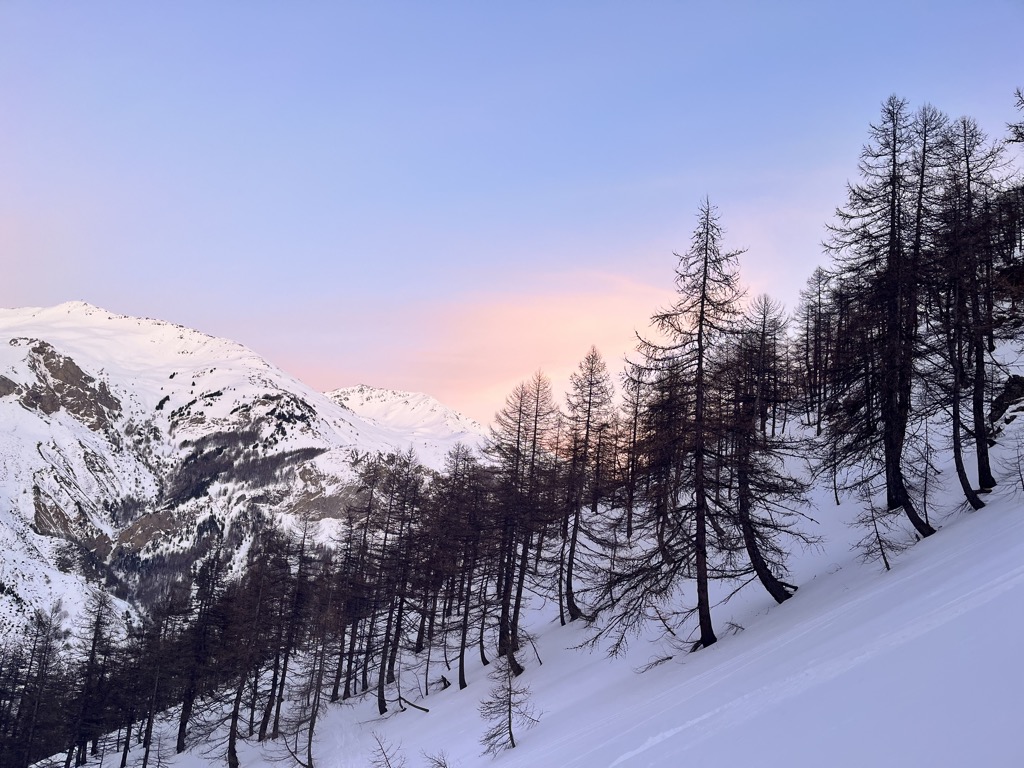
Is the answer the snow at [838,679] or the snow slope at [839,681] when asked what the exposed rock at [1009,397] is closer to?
the snow at [838,679]

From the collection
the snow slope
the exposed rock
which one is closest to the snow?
the snow slope

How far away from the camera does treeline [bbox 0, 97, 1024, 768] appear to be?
16312 mm

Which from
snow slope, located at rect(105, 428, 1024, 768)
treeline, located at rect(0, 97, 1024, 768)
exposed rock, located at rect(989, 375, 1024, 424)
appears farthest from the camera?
exposed rock, located at rect(989, 375, 1024, 424)

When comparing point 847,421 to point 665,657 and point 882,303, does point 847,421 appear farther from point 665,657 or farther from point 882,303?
point 665,657

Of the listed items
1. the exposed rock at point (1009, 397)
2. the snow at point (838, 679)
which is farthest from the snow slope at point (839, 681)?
the exposed rock at point (1009, 397)

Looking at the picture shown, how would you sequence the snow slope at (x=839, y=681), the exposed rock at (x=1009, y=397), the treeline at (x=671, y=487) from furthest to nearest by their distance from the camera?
the exposed rock at (x=1009, y=397), the treeline at (x=671, y=487), the snow slope at (x=839, y=681)

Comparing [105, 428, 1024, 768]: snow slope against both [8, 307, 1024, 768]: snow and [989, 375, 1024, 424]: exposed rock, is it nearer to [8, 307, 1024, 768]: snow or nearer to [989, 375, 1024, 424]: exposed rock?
[8, 307, 1024, 768]: snow

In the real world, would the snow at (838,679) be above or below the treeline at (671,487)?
below

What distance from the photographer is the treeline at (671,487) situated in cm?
1631

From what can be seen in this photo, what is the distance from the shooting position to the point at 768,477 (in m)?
16.3

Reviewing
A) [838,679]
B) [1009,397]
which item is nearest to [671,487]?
[838,679]

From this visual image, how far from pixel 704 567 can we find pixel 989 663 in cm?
1067

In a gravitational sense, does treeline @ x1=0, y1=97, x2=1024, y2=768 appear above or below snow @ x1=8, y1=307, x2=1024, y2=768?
above

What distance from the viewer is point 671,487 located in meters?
16.1
